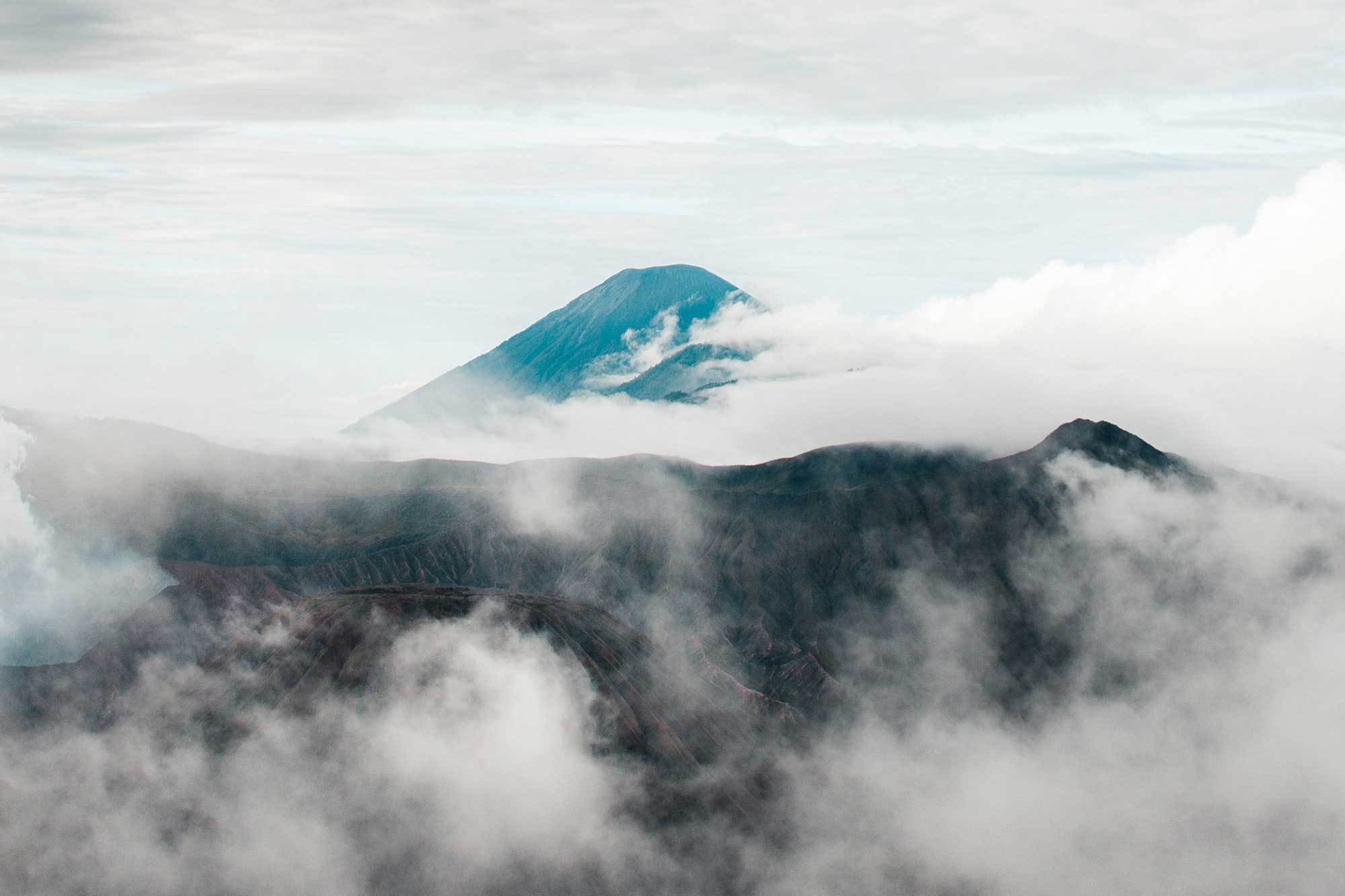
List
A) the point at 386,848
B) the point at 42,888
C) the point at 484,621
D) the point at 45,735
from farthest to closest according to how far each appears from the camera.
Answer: the point at 45,735, the point at 484,621, the point at 386,848, the point at 42,888

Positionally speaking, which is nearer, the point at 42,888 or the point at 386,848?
the point at 42,888

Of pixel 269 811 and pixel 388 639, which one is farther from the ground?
pixel 388 639

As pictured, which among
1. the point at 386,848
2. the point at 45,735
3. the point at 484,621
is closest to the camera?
the point at 386,848

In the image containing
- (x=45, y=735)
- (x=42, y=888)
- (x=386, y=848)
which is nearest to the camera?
(x=42, y=888)

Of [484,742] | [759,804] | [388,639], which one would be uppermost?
[388,639]

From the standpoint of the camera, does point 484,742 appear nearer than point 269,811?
No

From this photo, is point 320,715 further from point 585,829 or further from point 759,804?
point 759,804

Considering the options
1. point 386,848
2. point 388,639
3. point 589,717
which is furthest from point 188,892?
point 589,717

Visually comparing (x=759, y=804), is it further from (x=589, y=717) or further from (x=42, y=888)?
(x=42, y=888)

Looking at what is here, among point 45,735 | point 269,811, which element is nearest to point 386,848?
point 269,811
